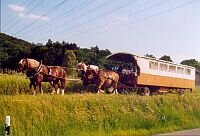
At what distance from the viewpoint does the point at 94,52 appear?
57125mm

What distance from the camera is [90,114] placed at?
51.6 feet

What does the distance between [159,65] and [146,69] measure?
237 cm

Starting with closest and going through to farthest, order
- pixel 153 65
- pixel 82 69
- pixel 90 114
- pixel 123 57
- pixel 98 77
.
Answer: pixel 90 114 → pixel 82 69 → pixel 98 77 → pixel 123 57 → pixel 153 65

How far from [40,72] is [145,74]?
9.33 metres

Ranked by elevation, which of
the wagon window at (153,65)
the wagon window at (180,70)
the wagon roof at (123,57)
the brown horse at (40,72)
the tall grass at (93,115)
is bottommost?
the tall grass at (93,115)

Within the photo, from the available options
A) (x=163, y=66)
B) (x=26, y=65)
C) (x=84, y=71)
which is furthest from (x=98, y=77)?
(x=163, y=66)

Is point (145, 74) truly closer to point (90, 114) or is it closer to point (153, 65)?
point (153, 65)

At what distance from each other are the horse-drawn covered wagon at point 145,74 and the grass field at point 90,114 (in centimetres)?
448

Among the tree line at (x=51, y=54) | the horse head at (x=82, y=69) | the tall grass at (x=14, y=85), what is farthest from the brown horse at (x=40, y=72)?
the tree line at (x=51, y=54)

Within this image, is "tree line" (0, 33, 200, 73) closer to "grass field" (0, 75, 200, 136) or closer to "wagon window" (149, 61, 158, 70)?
"wagon window" (149, 61, 158, 70)

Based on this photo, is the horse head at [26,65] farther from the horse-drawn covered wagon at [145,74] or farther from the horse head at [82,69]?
the horse-drawn covered wagon at [145,74]

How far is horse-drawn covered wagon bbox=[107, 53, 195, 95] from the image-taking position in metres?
25.6

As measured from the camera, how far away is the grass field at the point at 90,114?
44.5ft

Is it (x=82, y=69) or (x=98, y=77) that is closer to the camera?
(x=82, y=69)
